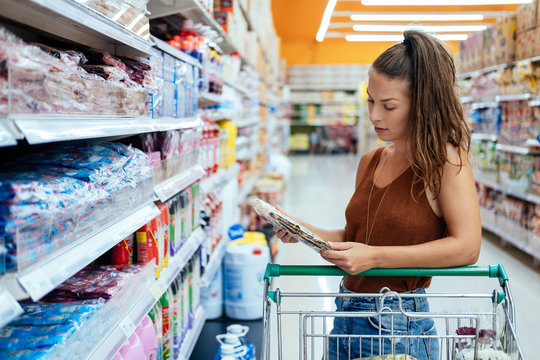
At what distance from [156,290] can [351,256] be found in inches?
32.3

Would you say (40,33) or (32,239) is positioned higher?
(40,33)

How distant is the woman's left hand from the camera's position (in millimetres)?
1394

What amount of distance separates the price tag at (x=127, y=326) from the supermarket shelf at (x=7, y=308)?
630 mm

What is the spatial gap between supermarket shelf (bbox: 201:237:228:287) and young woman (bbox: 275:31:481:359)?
4.62 feet

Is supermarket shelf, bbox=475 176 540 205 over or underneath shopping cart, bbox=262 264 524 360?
underneath

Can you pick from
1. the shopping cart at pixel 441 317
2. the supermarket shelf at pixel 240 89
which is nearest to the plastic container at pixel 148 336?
the shopping cart at pixel 441 317

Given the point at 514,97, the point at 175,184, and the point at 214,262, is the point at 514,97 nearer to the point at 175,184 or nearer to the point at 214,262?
the point at 214,262

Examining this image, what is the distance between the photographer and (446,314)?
52.5 inches

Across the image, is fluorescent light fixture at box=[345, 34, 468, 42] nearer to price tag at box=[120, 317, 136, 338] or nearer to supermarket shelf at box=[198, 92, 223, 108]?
supermarket shelf at box=[198, 92, 223, 108]

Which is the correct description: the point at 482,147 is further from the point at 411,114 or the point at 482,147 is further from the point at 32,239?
the point at 32,239

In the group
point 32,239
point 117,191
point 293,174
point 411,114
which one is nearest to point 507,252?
point 411,114

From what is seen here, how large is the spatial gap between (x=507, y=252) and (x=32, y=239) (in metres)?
5.15

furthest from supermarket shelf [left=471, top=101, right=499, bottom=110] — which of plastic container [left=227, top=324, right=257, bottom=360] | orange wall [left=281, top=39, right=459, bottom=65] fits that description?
orange wall [left=281, top=39, right=459, bottom=65]

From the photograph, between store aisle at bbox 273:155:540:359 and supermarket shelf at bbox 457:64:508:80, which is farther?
supermarket shelf at bbox 457:64:508:80
